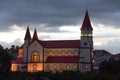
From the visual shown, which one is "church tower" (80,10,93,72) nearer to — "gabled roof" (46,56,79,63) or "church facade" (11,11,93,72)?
"church facade" (11,11,93,72)

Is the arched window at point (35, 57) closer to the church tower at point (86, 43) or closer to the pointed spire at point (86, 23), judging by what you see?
the church tower at point (86, 43)

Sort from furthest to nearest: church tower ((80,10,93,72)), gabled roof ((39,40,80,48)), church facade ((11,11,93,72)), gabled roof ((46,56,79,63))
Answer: gabled roof ((39,40,80,48)) → gabled roof ((46,56,79,63)) → church facade ((11,11,93,72)) → church tower ((80,10,93,72))

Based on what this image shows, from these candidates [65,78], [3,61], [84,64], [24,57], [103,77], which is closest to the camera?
[103,77]

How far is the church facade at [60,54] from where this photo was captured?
118306 mm

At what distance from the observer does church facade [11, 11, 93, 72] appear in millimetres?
118306

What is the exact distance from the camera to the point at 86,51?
11906 centimetres

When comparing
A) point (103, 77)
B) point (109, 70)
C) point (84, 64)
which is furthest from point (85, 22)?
point (103, 77)

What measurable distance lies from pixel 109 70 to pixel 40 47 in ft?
110

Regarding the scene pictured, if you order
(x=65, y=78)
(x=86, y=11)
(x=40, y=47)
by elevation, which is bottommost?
(x=65, y=78)

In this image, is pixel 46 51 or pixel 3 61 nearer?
pixel 46 51

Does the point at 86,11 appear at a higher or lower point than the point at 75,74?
higher

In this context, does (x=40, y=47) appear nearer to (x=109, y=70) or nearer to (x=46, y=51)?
(x=46, y=51)

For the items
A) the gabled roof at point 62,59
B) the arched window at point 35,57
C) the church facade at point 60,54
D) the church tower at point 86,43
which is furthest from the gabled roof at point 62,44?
the arched window at point 35,57

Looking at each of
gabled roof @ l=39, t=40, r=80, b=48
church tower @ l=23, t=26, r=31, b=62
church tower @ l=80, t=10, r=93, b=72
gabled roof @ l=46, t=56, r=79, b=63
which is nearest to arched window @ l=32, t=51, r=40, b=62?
gabled roof @ l=46, t=56, r=79, b=63
